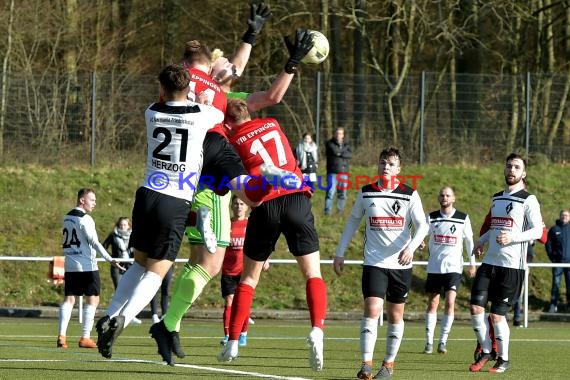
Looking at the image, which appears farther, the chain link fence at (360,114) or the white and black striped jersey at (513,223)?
the chain link fence at (360,114)

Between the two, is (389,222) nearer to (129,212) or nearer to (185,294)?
(185,294)

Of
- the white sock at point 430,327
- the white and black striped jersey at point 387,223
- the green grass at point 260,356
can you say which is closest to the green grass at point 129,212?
the green grass at point 260,356

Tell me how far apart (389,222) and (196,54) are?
2.39 meters

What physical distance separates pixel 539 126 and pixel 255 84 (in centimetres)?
750

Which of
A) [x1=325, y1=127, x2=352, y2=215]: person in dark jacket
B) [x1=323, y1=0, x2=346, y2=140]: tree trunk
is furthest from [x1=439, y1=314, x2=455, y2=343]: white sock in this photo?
[x1=323, y1=0, x2=346, y2=140]: tree trunk

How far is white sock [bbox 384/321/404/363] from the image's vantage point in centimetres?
1084

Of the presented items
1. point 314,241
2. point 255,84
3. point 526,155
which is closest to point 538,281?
point 526,155

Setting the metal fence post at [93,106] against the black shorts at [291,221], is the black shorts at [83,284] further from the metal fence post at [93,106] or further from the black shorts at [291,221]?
the metal fence post at [93,106]

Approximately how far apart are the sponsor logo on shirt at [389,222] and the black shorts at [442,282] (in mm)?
5301

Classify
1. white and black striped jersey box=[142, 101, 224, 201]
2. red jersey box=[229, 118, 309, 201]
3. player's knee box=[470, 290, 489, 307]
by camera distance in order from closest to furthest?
white and black striped jersey box=[142, 101, 224, 201] < red jersey box=[229, 118, 309, 201] < player's knee box=[470, 290, 489, 307]

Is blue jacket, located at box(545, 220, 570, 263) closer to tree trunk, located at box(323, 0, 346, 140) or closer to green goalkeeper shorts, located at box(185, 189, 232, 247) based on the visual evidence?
tree trunk, located at box(323, 0, 346, 140)

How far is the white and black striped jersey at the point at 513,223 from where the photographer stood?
12.4m

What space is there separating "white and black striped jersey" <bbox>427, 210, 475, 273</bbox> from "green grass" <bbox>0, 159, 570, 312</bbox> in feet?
27.5

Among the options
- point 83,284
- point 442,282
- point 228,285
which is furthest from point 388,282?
point 83,284
